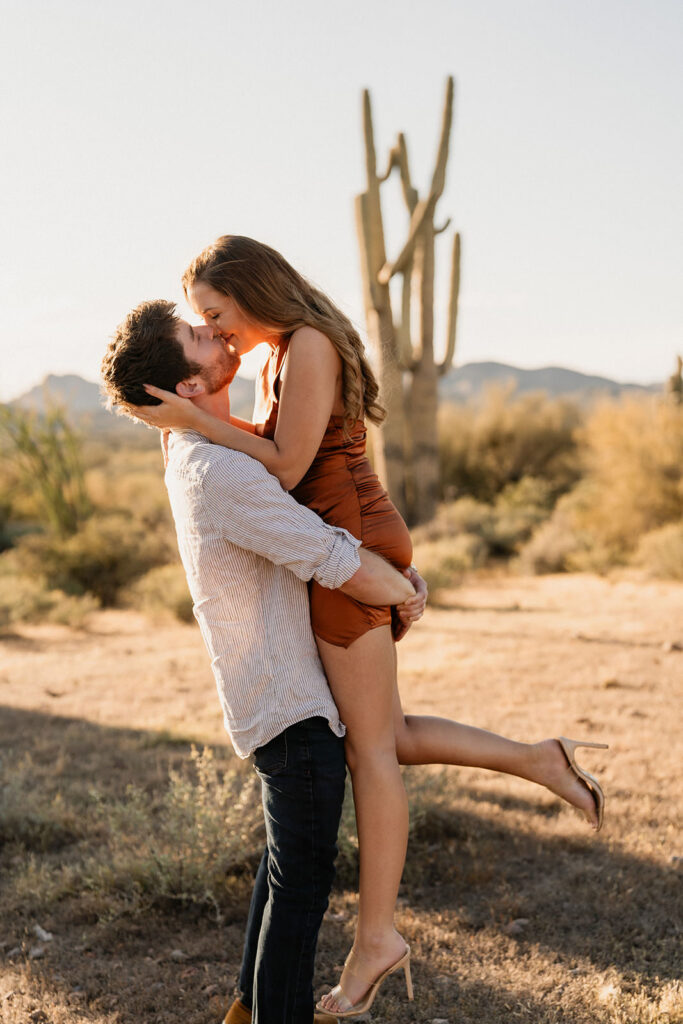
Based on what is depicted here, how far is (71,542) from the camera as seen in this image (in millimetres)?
13664

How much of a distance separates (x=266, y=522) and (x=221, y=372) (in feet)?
1.58

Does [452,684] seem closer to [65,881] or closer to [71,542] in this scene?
[65,881]

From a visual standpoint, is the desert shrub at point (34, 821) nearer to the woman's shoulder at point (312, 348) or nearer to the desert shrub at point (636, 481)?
the woman's shoulder at point (312, 348)

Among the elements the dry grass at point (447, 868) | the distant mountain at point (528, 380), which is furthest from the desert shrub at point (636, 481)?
the distant mountain at point (528, 380)

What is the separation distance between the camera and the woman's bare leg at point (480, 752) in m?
2.47

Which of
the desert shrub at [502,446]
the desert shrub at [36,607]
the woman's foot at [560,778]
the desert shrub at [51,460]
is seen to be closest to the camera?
the woman's foot at [560,778]

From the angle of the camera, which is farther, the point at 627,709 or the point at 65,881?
the point at 627,709

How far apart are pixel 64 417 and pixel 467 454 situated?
8578 millimetres

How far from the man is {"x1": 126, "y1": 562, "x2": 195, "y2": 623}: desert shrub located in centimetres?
821

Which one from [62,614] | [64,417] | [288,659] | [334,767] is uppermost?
[64,417]

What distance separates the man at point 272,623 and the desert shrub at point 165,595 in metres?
8.21

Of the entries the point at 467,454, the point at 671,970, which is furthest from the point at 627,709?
the point at 467,454

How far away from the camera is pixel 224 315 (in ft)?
7.54

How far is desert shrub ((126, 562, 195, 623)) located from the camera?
10.6 metres
